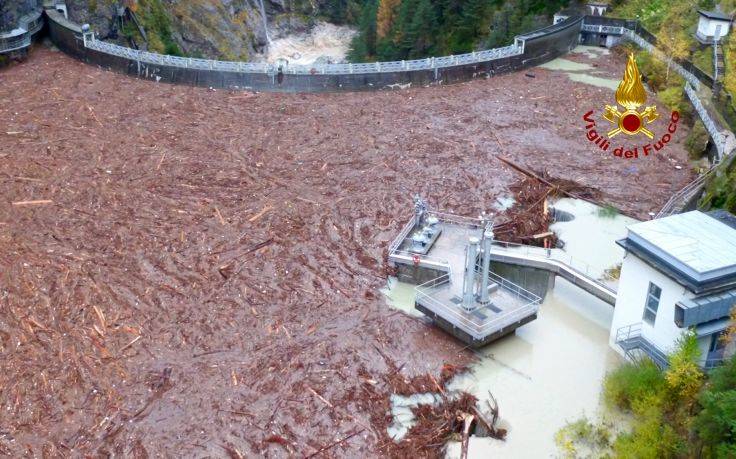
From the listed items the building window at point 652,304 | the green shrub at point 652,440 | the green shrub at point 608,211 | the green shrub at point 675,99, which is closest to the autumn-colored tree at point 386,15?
the green shrub at point 675,99

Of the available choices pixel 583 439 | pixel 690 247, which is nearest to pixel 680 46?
pixel 690 247

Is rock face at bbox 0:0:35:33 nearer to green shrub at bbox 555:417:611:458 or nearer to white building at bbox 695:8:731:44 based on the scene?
green shrub at bbox 555:417:611:458

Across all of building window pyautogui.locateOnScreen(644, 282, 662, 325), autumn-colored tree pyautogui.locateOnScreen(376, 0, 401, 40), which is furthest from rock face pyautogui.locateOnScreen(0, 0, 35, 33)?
autumn-colored tree pyautogui.locateOnScreen(376, 0, 401, 40)

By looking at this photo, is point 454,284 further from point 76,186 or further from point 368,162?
point 76,186

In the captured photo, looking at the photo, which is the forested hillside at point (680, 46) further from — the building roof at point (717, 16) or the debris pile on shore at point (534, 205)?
the debris pile on shore at point (534, 205)

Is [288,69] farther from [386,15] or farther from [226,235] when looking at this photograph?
[386,15]

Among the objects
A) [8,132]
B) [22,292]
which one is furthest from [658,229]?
[8,132]

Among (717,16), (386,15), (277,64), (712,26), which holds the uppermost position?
(717,16)
